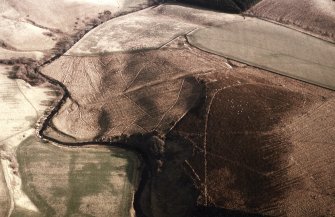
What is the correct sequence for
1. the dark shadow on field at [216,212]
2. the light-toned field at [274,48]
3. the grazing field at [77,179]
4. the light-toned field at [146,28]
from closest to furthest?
the dark shadow on field at [216,212]
the grazing field at [77,179]
the light-toned field at [274,48]
the light-toned field at [146,28]

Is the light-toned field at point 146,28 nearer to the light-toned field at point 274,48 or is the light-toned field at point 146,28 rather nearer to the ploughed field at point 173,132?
the ploughed field at point 173,132

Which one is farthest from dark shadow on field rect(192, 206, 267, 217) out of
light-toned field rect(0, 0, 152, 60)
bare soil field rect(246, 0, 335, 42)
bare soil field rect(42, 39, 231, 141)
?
bare soil field rect(246, 0, 335, 42)

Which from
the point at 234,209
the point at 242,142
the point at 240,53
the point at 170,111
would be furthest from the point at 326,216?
the point at 240,53

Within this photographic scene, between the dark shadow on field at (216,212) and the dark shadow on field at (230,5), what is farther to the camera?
the dark shadow on field at (230,5)

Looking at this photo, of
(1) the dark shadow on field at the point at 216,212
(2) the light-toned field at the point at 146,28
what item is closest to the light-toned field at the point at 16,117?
(2) the light-toned field at the point at 146,28

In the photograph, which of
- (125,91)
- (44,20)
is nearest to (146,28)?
(44,20)

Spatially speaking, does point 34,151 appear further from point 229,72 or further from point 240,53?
point 240,53
